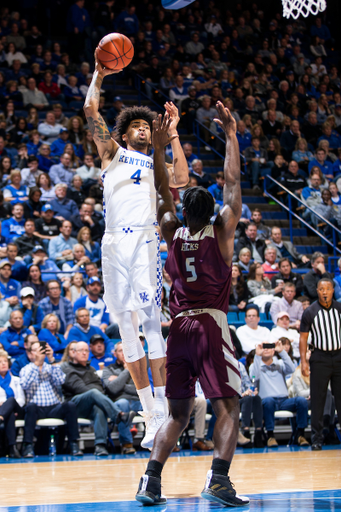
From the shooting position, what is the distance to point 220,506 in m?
4.55

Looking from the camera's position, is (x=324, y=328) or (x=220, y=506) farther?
(x=324, y=328)

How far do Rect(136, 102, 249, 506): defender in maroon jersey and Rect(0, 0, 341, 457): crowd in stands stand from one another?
499cm

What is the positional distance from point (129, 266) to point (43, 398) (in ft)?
14.6

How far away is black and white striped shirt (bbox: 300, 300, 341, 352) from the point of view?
384 inches

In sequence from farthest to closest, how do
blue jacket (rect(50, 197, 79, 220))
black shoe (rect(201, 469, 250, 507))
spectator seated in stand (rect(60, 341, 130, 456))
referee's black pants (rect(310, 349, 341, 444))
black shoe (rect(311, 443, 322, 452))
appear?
blue jacket (rect(50, 197, 79, 220))
referee's black pants (rect(310, 349, 341, 444))
black shoe (rect(311, 443, 322, 452))
spectator seated in stand (rect(60, 341, 130, 456))
black shoe (rect(201, 469, 250, 507))

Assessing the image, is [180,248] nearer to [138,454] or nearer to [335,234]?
[138,454]

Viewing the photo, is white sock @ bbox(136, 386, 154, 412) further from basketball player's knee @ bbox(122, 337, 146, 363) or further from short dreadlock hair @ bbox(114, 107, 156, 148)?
short dreadlock hair @ bbox(114, 107, 156, 148)

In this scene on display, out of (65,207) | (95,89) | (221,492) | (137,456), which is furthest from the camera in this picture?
(65,207)

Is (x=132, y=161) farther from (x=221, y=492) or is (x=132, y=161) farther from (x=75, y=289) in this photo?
(x=75, y=289)

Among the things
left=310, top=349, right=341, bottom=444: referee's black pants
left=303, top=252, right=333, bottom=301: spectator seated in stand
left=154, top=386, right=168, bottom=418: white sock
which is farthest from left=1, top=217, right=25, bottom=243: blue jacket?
left=154, top=386, right=168, bottom=418: white sock

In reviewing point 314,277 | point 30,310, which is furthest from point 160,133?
point 314,277

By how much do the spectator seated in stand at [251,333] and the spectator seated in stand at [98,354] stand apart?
2.15 m

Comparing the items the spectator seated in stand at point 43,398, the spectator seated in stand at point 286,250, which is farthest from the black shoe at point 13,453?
the spectator seated in stand at point 286,250

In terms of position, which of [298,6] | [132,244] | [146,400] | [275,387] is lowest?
[275,387]
